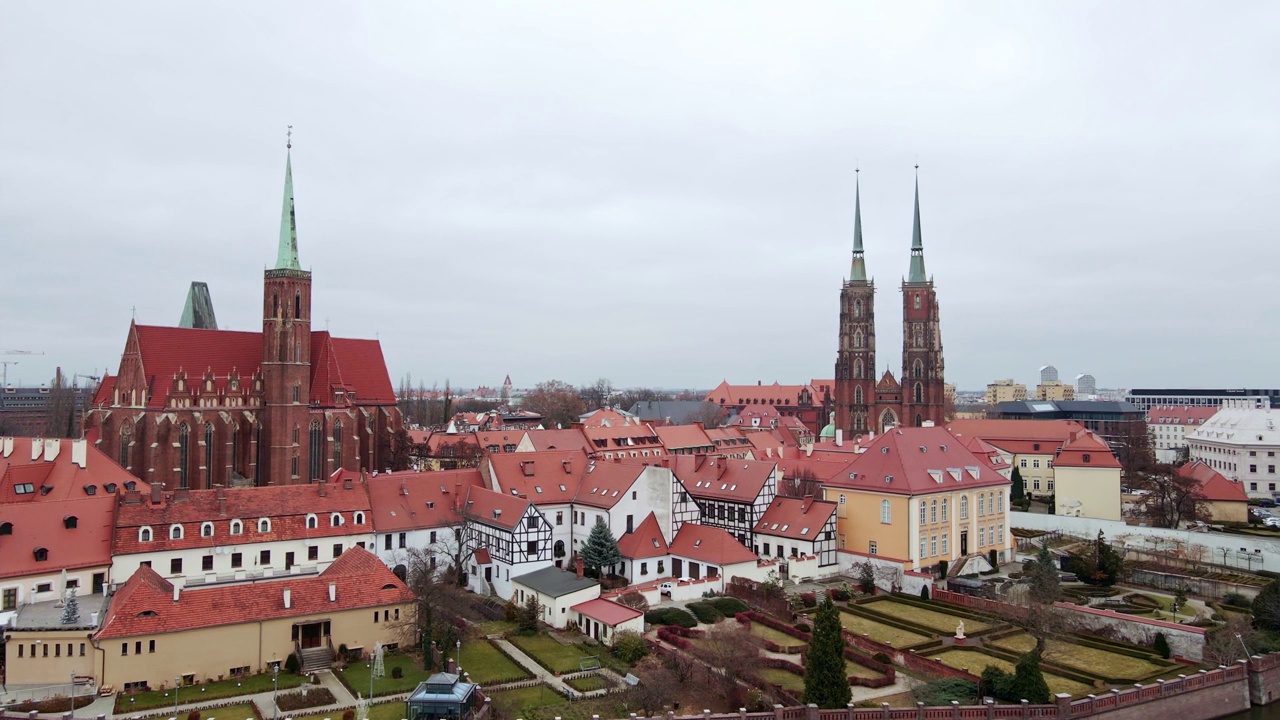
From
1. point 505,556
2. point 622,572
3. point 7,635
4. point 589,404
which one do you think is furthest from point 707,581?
point 589,404

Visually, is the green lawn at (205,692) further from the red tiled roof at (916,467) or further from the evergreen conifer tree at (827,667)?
the red tiled roof at (916,467)

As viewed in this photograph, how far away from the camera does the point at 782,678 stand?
29859mm

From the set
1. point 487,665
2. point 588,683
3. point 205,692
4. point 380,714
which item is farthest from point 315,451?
point 588,683

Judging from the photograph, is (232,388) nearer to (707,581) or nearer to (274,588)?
(274,588)

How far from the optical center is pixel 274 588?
32.1m

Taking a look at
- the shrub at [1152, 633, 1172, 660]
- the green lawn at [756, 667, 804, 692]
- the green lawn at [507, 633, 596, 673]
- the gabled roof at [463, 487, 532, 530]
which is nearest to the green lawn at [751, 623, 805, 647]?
the green lawn at [756, 667, 804, 692]

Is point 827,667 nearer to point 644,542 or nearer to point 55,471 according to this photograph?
point 644,542

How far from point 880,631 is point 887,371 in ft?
215

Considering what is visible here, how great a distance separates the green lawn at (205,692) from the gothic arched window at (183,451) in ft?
103

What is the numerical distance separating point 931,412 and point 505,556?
210 ft

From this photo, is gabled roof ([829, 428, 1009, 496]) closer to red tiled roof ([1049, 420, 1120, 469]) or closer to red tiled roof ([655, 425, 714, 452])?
red tiled roof ([1049, 420, 1120, 469])

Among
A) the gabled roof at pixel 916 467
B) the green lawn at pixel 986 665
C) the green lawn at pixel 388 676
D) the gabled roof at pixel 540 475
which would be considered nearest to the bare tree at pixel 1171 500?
the gabled roof at pixel 916 467

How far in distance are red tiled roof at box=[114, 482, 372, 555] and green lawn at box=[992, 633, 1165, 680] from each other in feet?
96.0

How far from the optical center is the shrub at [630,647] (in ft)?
103
